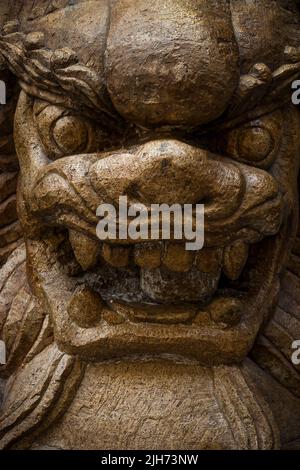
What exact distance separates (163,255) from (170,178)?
13cm

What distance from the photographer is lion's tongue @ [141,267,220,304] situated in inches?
41.9

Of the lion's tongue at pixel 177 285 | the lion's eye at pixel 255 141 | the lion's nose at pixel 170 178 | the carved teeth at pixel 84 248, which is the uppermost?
the lion's eye at pixel 255 141

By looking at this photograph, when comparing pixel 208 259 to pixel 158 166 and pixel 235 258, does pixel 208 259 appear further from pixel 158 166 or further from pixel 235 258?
pixel 158 166

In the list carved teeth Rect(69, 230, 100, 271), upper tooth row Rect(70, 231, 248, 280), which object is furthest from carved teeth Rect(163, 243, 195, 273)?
carved teeth Rect(69, 230, 100, 271)

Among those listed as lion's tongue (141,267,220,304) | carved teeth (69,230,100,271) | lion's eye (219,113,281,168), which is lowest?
lion's tongue (141,267,220,304)

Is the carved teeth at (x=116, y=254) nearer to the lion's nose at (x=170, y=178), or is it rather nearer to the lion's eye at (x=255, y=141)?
the lion's nose at (x=170, y=178)

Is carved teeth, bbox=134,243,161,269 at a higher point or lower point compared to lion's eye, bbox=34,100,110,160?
lower

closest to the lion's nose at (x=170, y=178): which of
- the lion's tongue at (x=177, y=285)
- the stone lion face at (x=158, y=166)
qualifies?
the stone lion face at (x=158, y=166)

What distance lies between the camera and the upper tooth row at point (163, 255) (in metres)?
1.04

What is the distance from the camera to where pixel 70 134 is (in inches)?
41.8

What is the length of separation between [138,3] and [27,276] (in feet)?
1.61

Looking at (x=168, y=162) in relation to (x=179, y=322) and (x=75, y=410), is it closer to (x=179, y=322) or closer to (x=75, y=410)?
(x=179, y=322)

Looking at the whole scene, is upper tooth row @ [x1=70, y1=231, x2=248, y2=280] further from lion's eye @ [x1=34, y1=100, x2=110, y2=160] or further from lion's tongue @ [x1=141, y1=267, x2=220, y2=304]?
lion's eye @ [x1=34, y1=100, x2=110, y2=160]

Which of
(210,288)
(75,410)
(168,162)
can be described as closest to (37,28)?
(168,162)
